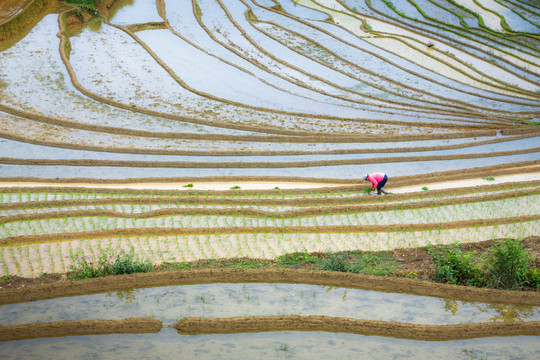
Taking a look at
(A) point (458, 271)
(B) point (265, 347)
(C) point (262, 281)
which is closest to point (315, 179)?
(C) point (262, 281)

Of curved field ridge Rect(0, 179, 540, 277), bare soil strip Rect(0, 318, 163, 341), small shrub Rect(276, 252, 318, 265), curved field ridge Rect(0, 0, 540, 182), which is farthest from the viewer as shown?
curved field ridge Rect(0, 0, 540, 182)

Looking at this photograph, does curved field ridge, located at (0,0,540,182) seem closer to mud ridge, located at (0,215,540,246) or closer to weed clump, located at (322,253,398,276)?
mud ridge, located at (0,215,540,246)

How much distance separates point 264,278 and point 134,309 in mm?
1853

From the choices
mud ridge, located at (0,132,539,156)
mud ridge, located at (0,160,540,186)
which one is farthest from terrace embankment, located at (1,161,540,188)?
mud ridge, located at (0,132,539,156)

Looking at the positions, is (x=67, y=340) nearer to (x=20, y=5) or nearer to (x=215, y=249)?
(x=215, y=249)

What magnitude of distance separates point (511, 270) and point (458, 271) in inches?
27.6

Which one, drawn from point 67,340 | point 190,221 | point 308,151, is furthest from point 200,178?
point 67,340

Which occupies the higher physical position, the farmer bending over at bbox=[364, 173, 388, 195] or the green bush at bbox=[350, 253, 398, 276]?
the farmer bending over at bbox=[364, 173, 388, 195]

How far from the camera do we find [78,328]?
20.1 ft

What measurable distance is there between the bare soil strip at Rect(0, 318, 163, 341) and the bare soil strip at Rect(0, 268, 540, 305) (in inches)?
27.6

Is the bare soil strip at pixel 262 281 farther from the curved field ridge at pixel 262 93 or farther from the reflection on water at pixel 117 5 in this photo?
the reflection on water at pixel 117 5

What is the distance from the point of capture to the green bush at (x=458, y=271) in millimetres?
7102

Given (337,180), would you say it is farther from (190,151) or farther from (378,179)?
(190,151)

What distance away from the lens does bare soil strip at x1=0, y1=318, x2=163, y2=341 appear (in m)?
6.02
